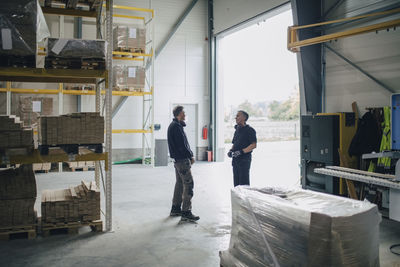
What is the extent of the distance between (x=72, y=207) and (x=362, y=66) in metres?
6.78

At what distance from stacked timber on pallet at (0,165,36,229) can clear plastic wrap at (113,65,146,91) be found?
24.2 feet

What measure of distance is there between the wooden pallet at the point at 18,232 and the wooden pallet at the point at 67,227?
16 cm

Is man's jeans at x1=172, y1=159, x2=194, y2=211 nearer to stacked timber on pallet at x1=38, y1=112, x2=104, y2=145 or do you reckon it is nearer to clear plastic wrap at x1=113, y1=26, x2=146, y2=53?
stacked timber on pallet at x1=38, y1=112, x2=104, y2=145

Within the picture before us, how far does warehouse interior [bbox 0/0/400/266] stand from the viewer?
3564 millimetres

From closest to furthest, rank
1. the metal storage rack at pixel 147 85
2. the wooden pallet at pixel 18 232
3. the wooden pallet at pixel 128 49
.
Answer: the wooden pallet at pixel 18 232, the wooden pallet at pixel 128 49, the metal storage rack at pixel 147 85

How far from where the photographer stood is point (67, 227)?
18.3 feet

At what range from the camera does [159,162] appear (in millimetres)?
13781

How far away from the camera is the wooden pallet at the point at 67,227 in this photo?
548 cm

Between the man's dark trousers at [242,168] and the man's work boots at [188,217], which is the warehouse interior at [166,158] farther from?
the man's dark trousers at [242,168]

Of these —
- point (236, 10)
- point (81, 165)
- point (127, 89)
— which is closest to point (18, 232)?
point (81, 165)

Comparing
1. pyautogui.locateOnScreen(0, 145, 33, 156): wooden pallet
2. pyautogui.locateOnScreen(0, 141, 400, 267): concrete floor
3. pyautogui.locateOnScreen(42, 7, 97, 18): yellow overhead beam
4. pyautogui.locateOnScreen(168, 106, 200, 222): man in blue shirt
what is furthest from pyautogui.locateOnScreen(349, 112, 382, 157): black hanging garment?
pyautogui.locateOnScreen(0, 145, 33, 156): wooden pallet

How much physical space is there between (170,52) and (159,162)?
15.7 feet

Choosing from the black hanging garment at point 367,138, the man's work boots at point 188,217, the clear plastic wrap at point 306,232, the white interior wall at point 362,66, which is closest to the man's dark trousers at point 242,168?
the man's work boots at point 188,217

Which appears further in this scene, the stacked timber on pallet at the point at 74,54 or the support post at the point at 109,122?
the support post at the point at 109,122
